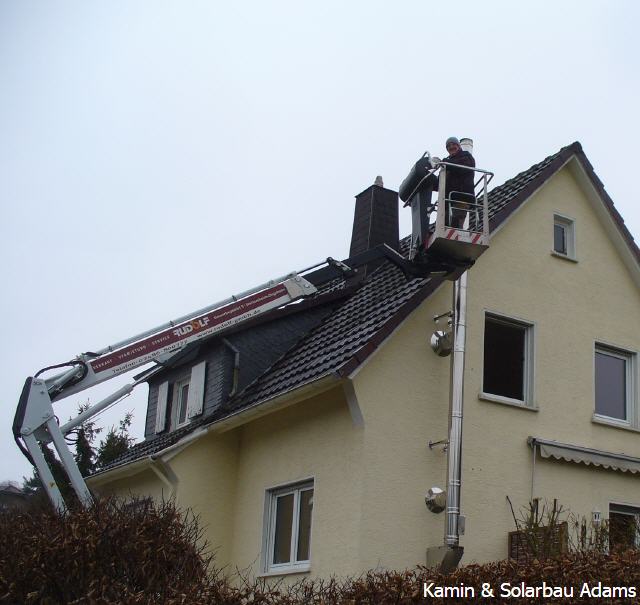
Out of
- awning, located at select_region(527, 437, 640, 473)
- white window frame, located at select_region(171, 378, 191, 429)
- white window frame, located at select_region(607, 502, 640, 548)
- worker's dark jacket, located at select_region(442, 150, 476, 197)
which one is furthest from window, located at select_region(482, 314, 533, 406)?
white window frame, located at select_region(171, 378, 191, 429)

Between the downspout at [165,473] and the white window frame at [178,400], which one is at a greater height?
the white window frame at [178,400]

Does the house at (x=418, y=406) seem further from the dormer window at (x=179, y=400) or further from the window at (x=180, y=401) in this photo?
the window at (x=180, y=401)

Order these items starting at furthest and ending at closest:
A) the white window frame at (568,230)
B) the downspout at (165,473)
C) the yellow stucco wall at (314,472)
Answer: the white window frame at (568,230)
the downspout at (165,473)
the yellow stucco wall at (314,472)

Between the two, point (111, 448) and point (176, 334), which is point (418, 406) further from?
point (111, 448)

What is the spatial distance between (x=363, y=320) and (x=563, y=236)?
12.7 feet

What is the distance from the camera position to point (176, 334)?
14.1 meters

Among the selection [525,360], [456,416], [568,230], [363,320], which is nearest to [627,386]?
[525,360]

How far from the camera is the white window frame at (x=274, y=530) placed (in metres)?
12.7

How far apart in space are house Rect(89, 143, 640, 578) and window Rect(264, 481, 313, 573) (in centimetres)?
3

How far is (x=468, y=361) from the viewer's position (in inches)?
515

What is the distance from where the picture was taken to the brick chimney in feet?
60.8

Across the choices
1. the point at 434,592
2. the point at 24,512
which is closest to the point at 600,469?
the point at 434,592

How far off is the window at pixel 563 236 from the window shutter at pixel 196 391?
245 inches

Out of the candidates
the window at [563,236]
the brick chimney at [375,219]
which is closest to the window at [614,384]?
the window at [563,236]
